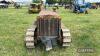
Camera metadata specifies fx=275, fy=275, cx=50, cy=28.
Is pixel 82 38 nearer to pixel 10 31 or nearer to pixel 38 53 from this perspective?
pixel 38 53

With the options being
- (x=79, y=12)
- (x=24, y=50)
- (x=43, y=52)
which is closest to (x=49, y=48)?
(x=43, y=52)

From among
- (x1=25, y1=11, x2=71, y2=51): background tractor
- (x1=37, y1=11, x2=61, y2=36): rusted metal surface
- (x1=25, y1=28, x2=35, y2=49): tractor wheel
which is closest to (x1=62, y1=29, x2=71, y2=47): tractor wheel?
(x1=25, y1=11, x2=71, y2=51): background tractor

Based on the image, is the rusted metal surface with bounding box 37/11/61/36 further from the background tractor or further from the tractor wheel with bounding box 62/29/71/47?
the tractor wheel with bounding box 62/29/71/47

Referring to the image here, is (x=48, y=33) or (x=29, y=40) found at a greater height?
(x=48, y=33)

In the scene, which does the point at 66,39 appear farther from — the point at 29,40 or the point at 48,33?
the point at 29,40

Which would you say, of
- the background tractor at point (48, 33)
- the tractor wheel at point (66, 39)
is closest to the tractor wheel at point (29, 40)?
the background tractor at point (48, 33)

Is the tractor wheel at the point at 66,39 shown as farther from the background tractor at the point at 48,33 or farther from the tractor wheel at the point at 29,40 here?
the tractor wheel at the point at 29,40

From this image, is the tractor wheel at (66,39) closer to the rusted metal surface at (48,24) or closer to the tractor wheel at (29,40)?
the rusted metal surface at (48,24)

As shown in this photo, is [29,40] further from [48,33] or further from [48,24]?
[48,24]

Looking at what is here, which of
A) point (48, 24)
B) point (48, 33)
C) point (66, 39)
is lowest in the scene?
point (66, 39)

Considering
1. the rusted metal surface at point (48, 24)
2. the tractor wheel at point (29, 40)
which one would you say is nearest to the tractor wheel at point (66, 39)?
the rusted metal surface at point (48, 24)

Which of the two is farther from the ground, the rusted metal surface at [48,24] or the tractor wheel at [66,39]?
the rusted metal surface at [48,24]

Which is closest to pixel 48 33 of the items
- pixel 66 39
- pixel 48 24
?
pixel 48 24

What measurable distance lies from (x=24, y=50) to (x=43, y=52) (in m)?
0.76
